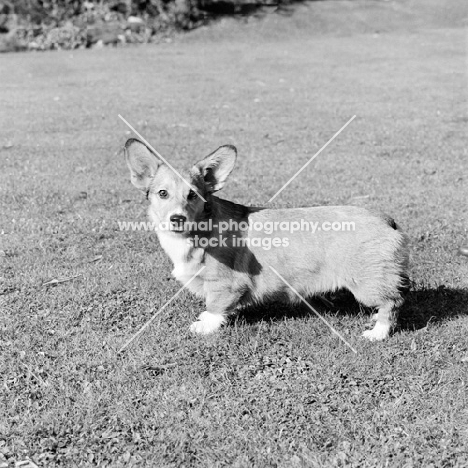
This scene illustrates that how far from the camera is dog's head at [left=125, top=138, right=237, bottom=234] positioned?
4047 mm

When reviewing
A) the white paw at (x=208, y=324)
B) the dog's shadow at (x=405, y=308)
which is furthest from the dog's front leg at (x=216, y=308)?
the dog's shadow at (x=405, y=308)

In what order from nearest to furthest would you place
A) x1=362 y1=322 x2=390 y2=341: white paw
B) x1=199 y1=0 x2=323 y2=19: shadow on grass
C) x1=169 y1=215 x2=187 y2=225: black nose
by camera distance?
x1=169 y1=215 x2=187 y2=225: black nose
x1=362 y1=322 x2=390 y2=341: white paw
x1=199 y1=0 x2=323 y2=19: shadow on grass

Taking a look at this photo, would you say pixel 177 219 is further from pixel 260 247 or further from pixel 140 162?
pixel 260 247

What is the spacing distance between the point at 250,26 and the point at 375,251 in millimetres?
24626

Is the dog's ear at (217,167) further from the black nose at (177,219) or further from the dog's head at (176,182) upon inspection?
the black nose at (177,219)

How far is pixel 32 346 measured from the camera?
407 centimetres

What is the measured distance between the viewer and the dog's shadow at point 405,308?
14.8 feet

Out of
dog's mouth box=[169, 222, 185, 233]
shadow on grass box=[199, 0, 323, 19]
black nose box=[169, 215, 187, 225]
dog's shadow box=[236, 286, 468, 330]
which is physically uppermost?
black nose box=[169, 215, 187, 225]

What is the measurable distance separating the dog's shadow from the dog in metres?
0.24

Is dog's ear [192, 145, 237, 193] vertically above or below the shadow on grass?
above

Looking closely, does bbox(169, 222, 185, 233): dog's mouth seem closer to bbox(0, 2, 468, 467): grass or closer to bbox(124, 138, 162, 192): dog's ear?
bbox(124, 138, 162, 192): dog's ear

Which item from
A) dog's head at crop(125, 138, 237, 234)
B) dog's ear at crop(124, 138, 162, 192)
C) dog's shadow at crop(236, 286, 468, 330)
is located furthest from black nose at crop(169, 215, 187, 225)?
dog's shadow at crop(236, 286, 468, 330)

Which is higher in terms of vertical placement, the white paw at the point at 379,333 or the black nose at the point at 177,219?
the black nose at the point at 177,219

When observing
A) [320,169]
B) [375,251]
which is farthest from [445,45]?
[375,251]
